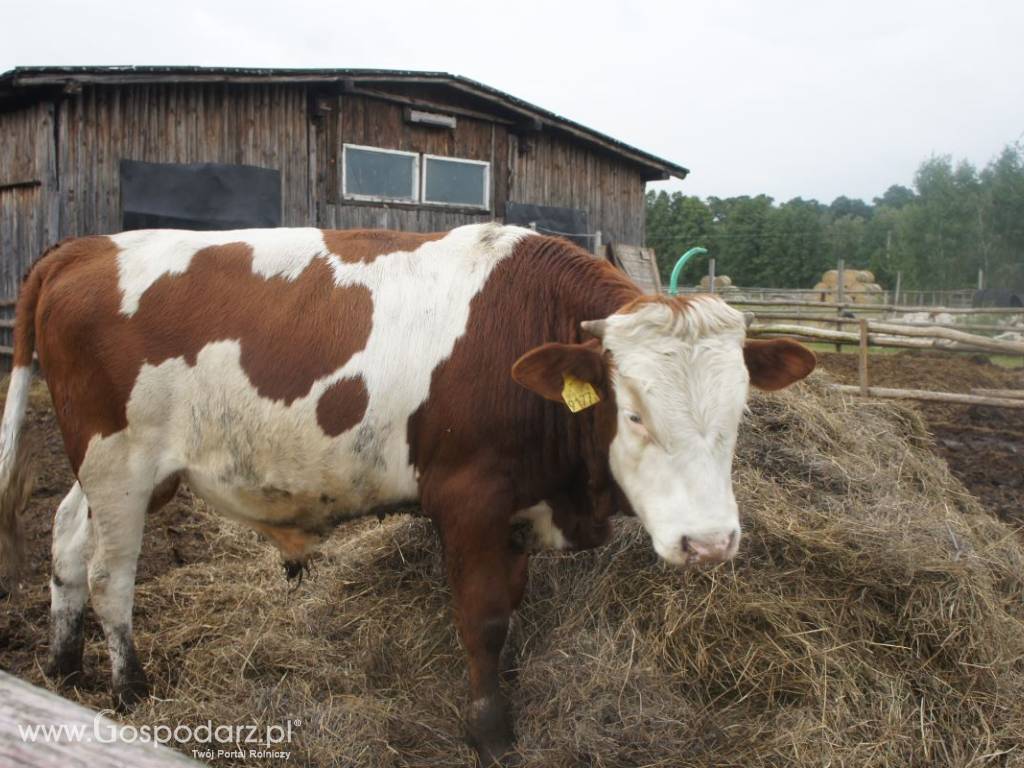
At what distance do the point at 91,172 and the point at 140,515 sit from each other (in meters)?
7.89

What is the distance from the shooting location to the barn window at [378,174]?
11.9 metres

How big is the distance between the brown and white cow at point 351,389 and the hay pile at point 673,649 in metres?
0.32

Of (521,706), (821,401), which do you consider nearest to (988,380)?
(821,401)

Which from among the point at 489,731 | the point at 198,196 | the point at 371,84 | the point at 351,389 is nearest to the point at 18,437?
the point at 351,389

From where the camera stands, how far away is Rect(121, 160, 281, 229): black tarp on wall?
9992 mm

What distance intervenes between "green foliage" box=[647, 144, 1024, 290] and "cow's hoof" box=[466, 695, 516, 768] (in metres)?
48.8

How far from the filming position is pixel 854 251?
214ft

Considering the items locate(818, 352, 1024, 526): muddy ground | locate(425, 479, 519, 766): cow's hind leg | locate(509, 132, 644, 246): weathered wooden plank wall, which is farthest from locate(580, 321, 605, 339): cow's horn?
locate(509, 132, 644, 246): weathered wooden plank wall

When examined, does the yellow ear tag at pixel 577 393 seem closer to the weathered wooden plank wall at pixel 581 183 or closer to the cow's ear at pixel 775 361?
the cow's ear at pixel 775 361

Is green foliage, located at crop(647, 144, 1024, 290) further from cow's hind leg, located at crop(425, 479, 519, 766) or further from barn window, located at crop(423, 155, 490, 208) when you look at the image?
cow's hind leg, located at crop(425, 479, 519, 766)

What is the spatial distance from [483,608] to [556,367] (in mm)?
939

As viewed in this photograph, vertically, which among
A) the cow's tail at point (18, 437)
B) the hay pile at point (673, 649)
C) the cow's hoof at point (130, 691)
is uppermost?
the cow's tail at point (18, 437)

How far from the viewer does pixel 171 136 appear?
10312 millimetres

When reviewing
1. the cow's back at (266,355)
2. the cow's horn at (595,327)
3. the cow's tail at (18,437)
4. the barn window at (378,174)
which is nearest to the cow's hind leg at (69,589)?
the cow's tail at (18,437)
